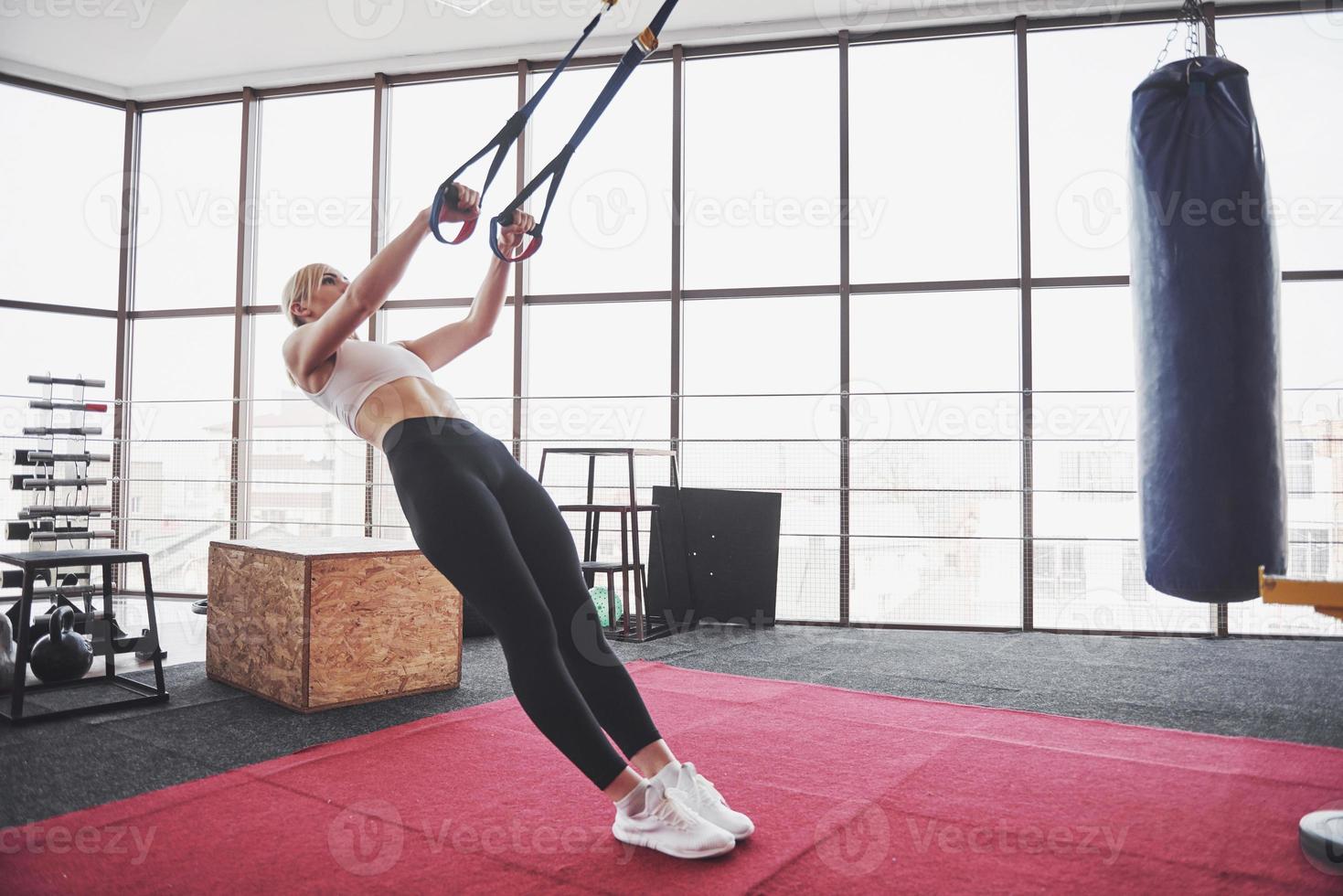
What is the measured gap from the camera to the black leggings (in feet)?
4.78

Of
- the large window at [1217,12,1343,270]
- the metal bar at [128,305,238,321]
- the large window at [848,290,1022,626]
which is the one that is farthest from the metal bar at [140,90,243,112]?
the large window at [1217,12,1343,270]

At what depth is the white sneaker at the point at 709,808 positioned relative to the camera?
5.13ft

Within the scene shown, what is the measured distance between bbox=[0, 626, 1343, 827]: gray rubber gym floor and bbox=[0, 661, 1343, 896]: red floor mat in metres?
0.18

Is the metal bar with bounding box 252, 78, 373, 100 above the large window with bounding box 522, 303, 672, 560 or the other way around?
above

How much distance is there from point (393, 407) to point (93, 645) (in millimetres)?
1829

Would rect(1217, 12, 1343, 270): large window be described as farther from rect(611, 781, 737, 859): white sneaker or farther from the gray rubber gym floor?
rect(611, 781, 737, 859): white sneaker

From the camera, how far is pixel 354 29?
477 centimetres

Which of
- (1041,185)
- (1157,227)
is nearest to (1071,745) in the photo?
(1157,227)

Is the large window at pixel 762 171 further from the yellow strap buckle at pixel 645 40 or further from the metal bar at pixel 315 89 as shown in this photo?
the yellow strap buckle at pixel 645 40

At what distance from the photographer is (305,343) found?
1.61m

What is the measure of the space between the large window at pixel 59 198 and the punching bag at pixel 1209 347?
576 centimetres

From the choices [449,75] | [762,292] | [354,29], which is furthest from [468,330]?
[449,75]

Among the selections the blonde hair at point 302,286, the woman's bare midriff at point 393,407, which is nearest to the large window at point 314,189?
the blonde hair at point 302,286

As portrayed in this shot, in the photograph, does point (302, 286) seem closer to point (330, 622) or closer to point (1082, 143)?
point (330, 622)
